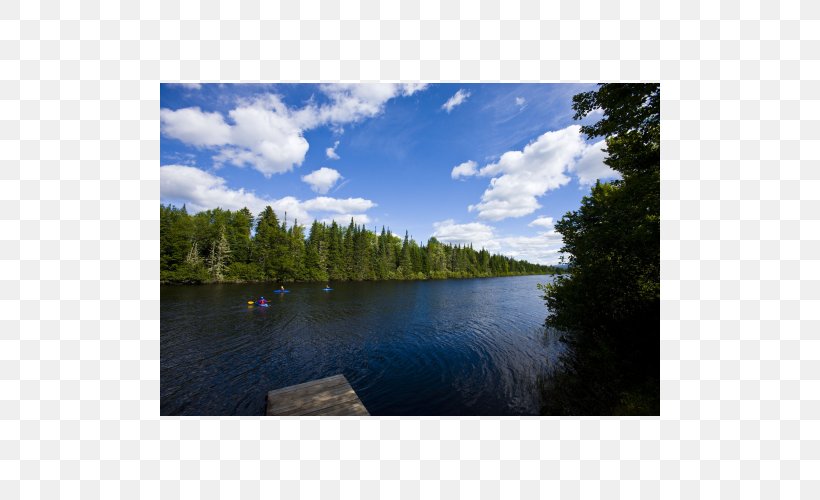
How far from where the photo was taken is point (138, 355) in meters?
3.82

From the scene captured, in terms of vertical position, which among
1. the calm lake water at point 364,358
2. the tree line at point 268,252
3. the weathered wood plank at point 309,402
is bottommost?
the calm lake water at point 364,358

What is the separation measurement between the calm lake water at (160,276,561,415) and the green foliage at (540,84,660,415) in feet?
6.27

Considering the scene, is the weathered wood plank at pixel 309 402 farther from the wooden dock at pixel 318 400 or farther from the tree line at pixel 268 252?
the tree line at pixel 268 252

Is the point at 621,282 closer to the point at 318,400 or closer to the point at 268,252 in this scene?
the point at 318,400

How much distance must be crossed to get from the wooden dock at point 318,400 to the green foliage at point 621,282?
6.27 meters

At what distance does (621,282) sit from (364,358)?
11764 millimetres

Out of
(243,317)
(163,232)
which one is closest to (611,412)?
(243,317)

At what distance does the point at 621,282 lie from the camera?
8.52 m

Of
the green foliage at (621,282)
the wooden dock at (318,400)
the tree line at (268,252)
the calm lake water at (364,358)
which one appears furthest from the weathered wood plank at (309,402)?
the tree line at (268,252)

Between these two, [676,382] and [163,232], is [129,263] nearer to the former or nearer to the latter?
[676,382]

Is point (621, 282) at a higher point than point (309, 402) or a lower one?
higher

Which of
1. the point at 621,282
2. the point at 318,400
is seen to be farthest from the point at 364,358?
the point at 621,282

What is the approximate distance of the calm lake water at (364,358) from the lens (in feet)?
28.9

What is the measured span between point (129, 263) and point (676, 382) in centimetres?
884
